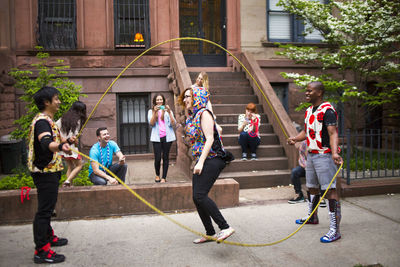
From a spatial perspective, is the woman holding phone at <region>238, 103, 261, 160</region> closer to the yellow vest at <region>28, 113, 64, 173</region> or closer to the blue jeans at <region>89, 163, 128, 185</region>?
the blue jeans at <region>89, 163, 128, 185</region>

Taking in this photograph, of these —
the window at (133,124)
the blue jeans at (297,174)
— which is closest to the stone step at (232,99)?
the window at (133,124)

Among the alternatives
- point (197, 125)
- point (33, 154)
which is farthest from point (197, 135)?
point (33, 154)

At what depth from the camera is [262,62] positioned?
11188 mm

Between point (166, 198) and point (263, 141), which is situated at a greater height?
point (263, 141)

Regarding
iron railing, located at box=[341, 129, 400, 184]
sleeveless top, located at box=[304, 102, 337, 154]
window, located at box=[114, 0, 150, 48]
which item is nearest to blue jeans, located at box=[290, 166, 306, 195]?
iron railing, located at box=[341, 129, 400, 184]

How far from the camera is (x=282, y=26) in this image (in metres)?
11.8

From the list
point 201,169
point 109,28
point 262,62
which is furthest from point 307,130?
point 109,28

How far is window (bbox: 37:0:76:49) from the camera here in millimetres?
10242

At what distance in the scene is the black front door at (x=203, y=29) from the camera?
38.4 feet

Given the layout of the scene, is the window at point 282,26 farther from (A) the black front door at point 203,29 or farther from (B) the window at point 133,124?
(B) the window at point 133,124

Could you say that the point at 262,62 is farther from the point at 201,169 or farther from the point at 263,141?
the point at 201,169

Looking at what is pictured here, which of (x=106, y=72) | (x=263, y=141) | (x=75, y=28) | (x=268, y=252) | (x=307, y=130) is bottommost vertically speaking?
(x=268, y=252)

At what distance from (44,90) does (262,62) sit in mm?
8419

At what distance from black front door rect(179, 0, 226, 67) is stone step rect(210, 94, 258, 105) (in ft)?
9.58
